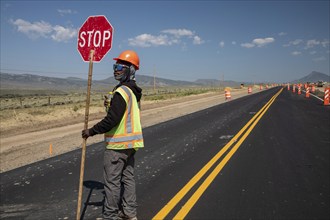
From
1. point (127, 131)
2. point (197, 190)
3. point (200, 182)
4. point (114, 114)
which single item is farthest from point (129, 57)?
point (200, 182)

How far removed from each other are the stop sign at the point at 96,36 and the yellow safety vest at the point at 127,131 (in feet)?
3.82

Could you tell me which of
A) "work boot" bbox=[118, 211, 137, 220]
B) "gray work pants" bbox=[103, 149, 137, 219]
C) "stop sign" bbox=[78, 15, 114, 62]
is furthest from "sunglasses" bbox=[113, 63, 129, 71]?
"work boot" bbox=[118, 211, 137, 220]

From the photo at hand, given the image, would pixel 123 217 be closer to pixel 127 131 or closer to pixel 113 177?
pixel 113 177

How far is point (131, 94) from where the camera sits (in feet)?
13.5

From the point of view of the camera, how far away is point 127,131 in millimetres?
4172

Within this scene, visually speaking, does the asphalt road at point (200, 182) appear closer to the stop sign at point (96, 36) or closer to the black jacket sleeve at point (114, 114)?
the black jacket sleeve at point (114, 114)

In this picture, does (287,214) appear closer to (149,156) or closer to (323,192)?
(323,192)

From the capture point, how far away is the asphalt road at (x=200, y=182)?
4836 mm

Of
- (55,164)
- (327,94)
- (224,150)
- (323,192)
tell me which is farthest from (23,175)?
(327,94)

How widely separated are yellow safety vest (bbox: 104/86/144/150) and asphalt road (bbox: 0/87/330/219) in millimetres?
1171

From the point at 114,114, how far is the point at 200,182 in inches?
110

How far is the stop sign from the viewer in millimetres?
4984

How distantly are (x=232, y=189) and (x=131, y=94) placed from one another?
2753mm

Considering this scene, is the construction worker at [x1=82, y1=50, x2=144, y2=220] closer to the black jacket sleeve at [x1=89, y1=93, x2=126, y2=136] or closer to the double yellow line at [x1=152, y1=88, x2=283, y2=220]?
the black jacket sleeve at [x1=89, y1=93, x2=126, y2=136]
